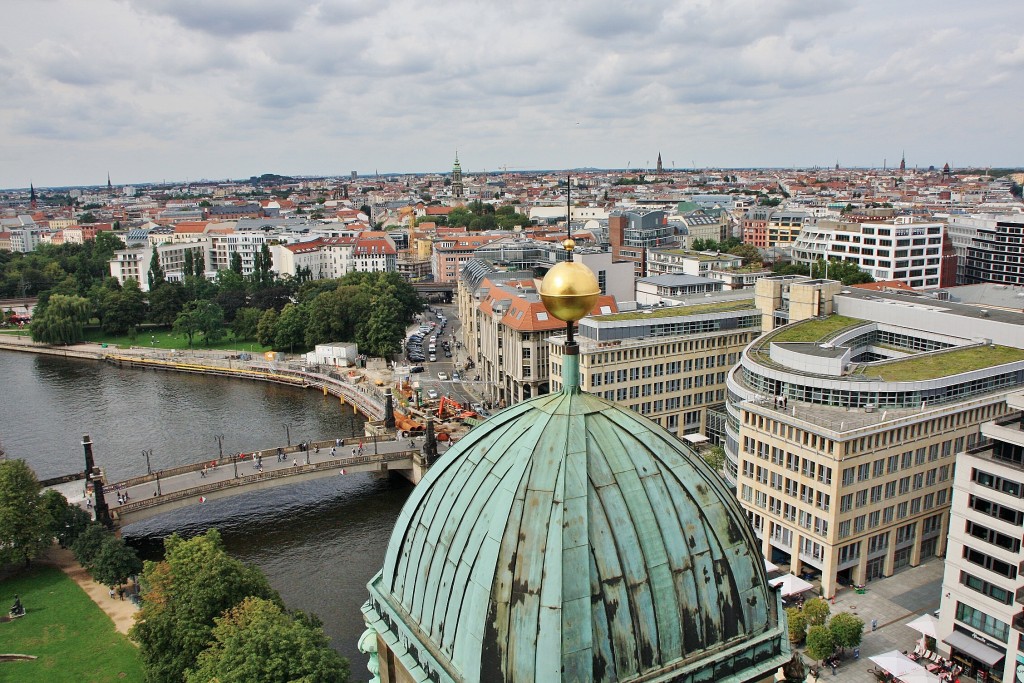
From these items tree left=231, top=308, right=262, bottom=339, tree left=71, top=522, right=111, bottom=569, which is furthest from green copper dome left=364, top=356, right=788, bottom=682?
tree left=231, top=308, right=262, bottom=339

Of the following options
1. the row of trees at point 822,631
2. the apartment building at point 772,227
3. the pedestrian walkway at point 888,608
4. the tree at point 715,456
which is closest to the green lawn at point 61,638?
the row of trees at point 822,631

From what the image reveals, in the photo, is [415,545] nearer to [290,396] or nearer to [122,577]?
[122,577]

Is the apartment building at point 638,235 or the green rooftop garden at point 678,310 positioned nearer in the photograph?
the green rooftop garden at point 678,310

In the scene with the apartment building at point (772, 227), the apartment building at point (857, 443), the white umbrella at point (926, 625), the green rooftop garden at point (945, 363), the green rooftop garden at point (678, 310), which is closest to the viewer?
the white umbrella at point (926, 625)

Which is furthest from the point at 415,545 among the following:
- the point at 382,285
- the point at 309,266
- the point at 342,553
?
the point at 309,266

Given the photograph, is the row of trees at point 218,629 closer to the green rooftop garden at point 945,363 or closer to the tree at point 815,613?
the tree at point 815,613

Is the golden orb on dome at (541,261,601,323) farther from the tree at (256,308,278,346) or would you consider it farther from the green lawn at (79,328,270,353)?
the green lawn at (79,328,270,353)
